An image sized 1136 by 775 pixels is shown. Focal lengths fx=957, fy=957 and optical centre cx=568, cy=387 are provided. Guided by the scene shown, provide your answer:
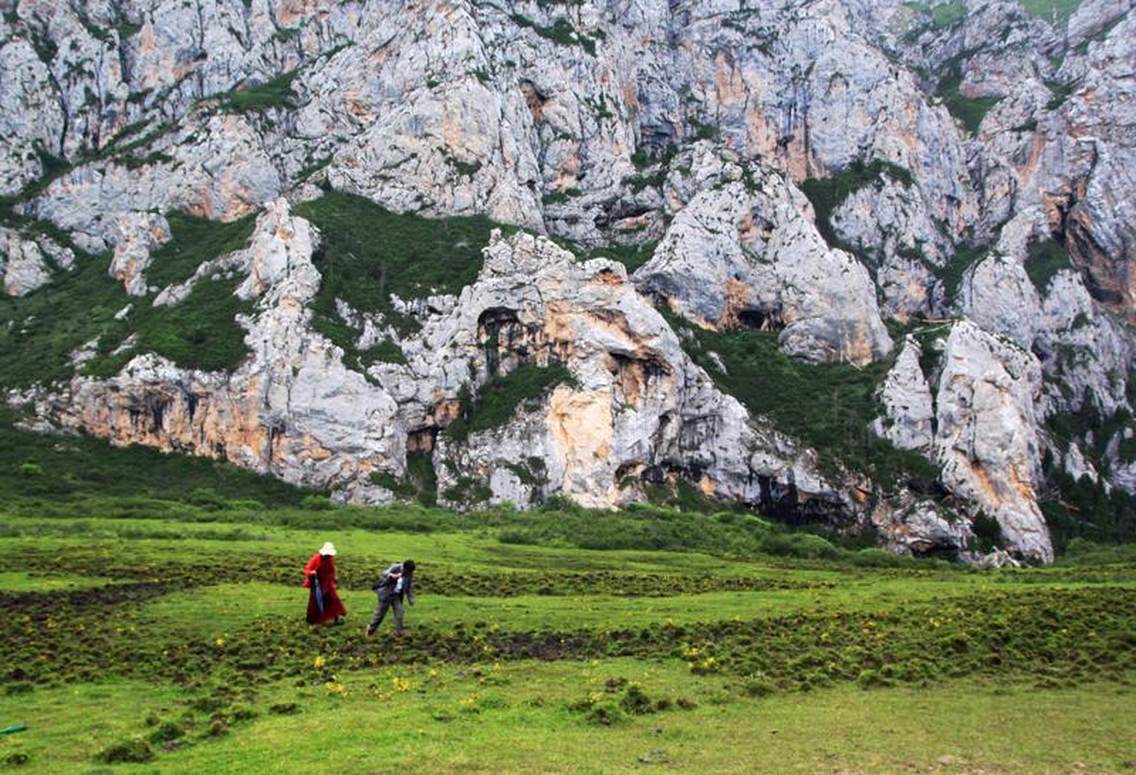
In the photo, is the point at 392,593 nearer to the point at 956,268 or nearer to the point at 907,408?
the point at 907,408

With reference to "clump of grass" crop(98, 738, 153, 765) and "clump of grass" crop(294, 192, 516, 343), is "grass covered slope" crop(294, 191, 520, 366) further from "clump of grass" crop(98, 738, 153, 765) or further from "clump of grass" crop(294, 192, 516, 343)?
"clump of grass" crop(98, 738, 153, 765)

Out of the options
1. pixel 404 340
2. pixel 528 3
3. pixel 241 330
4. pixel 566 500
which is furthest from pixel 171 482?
pixel 528 3

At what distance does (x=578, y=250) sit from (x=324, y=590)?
370 feet

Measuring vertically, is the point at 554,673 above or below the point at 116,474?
below

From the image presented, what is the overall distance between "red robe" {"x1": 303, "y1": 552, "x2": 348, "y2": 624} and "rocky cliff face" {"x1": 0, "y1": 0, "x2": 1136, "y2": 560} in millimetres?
69446

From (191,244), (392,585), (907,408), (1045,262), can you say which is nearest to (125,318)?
(191,244)

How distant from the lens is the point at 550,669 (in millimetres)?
Answer: 26125

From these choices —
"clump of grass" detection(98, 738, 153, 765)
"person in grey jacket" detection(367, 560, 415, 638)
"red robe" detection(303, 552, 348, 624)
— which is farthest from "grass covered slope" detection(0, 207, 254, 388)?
"clump of grass" detection(98, 738, 153, 765)

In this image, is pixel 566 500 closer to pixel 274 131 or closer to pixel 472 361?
pixel 472 361

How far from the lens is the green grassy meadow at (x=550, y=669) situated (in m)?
18.7

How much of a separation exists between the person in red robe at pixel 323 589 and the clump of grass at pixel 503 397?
76.4m

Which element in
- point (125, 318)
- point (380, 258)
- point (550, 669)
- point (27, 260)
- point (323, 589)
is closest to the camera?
point (550, 669)

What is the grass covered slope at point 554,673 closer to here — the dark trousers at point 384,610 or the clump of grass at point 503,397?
the dark trousers at point 384,610

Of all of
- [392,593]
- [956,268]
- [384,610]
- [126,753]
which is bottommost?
[126,753]
